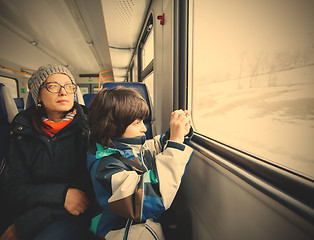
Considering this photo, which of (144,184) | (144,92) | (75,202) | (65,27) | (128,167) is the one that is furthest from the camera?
(65,27)

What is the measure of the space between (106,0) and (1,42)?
3879mm

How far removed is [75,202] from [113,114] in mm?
592

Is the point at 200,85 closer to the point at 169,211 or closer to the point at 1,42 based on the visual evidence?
the point at 169,211

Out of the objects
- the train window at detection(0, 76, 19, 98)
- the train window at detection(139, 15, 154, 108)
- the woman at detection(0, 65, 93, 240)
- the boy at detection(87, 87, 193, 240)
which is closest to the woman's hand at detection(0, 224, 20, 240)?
the woman at detection(0, 65, 93, 240)

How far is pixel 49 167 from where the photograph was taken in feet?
2.91

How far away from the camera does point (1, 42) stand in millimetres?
3645

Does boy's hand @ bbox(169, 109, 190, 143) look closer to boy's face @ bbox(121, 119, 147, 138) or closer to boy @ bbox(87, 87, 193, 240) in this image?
boy @ bbox(87, 87, 193, 240)

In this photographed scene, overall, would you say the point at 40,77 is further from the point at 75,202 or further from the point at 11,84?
the point at 11,84

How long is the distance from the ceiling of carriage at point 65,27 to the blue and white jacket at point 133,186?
7.26 ft

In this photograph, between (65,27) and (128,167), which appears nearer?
(128,167)

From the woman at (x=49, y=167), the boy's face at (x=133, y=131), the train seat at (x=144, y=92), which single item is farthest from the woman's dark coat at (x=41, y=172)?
the train seat at (x=144, y=92)

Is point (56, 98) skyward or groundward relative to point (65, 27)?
groundward

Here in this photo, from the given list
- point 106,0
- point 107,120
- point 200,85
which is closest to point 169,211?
point 107,120

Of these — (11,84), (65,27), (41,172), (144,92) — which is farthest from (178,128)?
(11,84)
